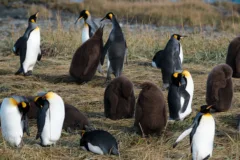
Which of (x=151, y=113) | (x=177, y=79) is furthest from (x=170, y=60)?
(x=151, y=113)

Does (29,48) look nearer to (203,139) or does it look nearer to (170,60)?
(170,60)

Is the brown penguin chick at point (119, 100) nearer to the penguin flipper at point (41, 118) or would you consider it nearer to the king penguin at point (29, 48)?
the penguin flipper at point (41, 118)

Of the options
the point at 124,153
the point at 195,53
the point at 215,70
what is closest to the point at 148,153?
the point at 124,153

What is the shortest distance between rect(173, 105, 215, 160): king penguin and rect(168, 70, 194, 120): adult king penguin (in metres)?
1.24

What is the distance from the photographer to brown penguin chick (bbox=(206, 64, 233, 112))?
704 centimetres

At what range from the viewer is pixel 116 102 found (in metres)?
6.88

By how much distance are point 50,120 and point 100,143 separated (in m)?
0.59

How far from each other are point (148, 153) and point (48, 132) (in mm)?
1027

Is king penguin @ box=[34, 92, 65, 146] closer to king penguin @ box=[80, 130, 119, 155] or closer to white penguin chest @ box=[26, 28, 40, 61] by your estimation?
king penguin @ box=[80, 130, 119, 155]

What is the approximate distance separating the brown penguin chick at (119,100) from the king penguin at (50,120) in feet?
3.35

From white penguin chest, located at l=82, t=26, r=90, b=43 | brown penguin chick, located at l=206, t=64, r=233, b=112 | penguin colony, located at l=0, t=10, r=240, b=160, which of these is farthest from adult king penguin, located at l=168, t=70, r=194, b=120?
white penguin chest, located at l=82, t=26, r=90, b=43

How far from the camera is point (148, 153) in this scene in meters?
5.32

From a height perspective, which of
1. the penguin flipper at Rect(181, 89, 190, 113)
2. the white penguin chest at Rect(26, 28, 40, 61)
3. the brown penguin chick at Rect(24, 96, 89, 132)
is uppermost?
the white penguin chest at Rect(26, 28, 40, 61)

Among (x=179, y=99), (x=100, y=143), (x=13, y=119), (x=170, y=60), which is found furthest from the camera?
(x=170, y=60)
